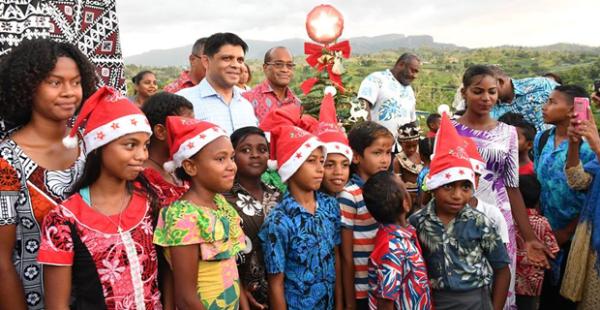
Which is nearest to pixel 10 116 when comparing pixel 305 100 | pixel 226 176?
pixel 226 176

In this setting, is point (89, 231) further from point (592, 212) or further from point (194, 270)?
point (592, 212)

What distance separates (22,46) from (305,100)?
341cm

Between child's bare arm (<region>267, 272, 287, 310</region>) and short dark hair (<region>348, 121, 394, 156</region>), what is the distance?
3.48 feet

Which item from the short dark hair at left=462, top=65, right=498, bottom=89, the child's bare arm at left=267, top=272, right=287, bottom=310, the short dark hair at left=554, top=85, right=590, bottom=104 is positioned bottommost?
the child's bare arm at left=267, top=272, right=287, bottom=310

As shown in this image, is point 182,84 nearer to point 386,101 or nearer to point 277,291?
point 386,101

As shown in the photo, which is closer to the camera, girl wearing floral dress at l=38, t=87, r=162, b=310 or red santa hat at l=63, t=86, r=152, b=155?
girl wearing floral dress at l=38, t=87, r=162, b=310

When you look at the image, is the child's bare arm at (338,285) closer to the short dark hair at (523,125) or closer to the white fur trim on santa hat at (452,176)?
the white fur trim on santa hat at (452,176)

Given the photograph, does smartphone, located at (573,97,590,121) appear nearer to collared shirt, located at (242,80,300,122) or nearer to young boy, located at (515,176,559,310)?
young boy, located at (515,176,559,310)

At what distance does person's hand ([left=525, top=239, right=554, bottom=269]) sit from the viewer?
3.36 meters

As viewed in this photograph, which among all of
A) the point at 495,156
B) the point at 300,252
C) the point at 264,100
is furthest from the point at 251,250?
the point at 264,100

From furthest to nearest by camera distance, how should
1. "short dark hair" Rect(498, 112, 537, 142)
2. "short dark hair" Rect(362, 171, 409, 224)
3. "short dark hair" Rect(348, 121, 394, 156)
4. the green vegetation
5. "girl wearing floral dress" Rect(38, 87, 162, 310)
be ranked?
the green vegetation < "short dark hair" Rect(498, 112, 537, 142) < "short dark hair" Rect(348, 121, 394, 156) < "short dark hair" Rect(362, 171, 409, 224) < "girl wearing floral dress" Rect(38, 87, 162, 310)

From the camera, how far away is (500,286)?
9.18 ft

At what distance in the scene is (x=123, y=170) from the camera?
6.72 ft

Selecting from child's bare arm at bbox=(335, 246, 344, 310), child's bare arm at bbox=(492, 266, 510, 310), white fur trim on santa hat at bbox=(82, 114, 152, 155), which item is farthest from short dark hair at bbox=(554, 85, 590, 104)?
white fur trim on santa hat at bbox=(82, 114, 152, 155)
